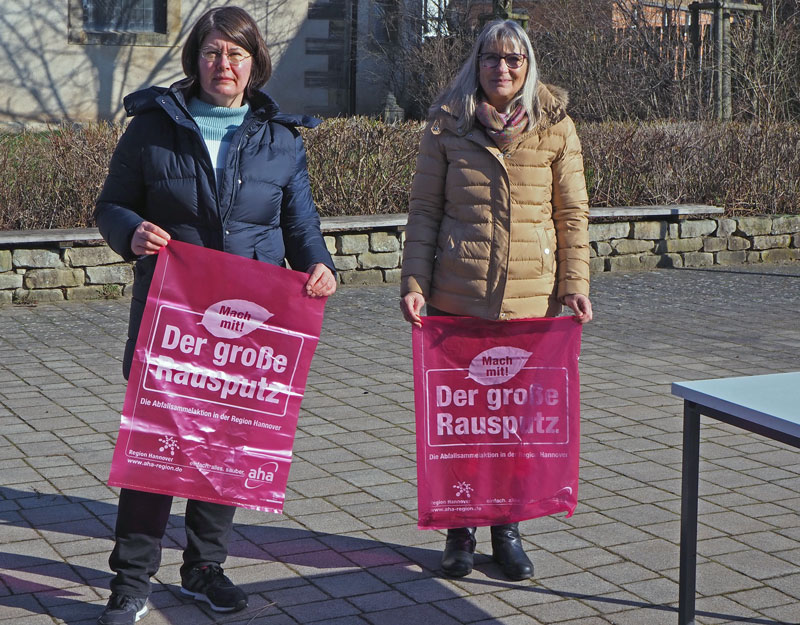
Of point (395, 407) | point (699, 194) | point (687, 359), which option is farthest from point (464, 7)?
point (395, 407)

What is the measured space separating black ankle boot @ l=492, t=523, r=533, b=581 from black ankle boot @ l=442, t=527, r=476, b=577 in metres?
0.09

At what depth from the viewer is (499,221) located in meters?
3.91

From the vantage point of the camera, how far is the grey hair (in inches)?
151

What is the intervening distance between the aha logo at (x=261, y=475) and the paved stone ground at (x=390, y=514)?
0.42 meters

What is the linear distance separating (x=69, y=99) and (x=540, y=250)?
20204mm

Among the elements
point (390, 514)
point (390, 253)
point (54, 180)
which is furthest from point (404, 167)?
point (390, 514)

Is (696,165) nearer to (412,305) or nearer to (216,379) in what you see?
(412,305)

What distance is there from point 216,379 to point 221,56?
3.23ft

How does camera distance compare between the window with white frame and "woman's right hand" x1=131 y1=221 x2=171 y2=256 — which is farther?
the window with white frame

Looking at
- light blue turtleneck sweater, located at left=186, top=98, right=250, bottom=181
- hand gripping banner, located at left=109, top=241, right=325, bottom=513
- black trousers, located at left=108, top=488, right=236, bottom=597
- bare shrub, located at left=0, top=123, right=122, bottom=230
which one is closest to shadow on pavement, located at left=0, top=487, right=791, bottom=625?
black trousers, located at left=108, top=488, right=236, bottom=597

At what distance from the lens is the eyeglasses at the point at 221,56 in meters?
3.46

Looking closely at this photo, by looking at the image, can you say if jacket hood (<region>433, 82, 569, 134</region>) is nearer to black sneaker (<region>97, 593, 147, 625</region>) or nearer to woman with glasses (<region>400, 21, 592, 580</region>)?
woman with glasses (<region>400, 21, 592, 580</region>)

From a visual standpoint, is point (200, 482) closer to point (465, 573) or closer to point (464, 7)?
point (465, 573)

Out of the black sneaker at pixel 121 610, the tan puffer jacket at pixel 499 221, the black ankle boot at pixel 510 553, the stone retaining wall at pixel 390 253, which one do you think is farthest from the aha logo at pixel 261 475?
the stone retaining wall at pixel 390 253
